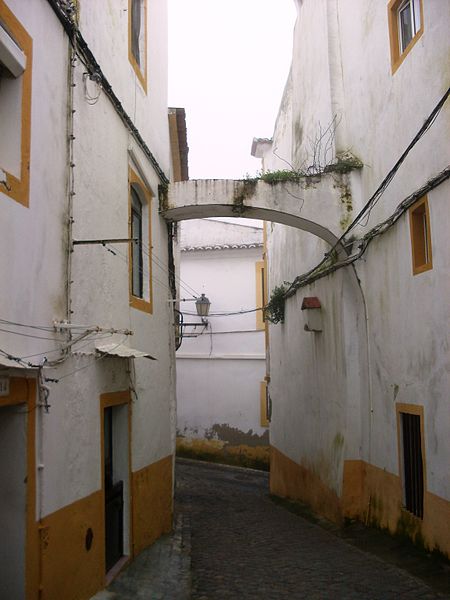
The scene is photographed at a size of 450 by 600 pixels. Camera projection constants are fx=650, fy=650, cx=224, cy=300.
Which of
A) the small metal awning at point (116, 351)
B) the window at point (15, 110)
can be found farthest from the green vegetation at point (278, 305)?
the window at point (15, 110)

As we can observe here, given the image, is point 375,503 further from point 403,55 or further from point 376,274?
point 403,55

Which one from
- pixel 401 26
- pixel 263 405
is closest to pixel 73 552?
pixel 401 26

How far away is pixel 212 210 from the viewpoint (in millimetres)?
10594

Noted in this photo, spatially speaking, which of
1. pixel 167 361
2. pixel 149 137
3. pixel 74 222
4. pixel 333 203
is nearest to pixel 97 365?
pixel 74 222

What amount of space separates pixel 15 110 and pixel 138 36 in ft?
16.7

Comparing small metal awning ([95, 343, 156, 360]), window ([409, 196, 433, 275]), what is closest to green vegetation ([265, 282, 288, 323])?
window ([409, 196, 433, 275])

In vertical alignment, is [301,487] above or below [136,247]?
below

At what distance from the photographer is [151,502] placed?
8.73 m

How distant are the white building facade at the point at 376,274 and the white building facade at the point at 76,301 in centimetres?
300

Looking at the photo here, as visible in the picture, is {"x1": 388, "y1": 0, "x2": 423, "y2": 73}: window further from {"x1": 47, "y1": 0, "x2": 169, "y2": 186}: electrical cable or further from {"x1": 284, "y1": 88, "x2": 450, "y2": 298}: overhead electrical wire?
{"x1": 47, "y1": 0, "x2": 169, "y2": 186}: electrical cable

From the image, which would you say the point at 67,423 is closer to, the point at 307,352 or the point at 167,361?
the point at 167,361

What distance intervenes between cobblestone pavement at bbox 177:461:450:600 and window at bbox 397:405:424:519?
0.80m

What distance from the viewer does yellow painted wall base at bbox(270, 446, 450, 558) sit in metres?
6.89

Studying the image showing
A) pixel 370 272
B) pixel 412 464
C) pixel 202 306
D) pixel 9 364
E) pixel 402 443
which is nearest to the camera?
pixel 9 364
